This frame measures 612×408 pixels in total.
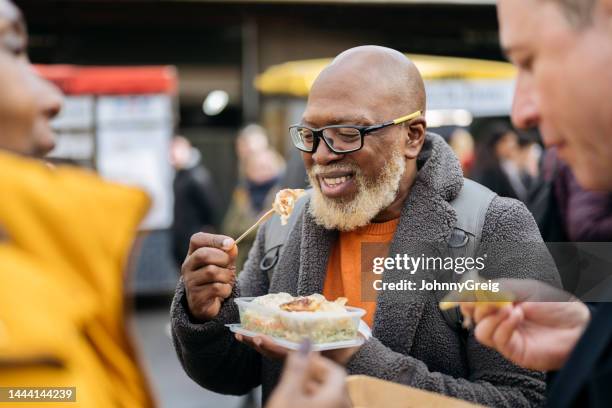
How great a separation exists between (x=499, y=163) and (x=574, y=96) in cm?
540

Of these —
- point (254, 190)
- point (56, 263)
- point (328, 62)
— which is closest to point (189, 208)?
point (254, 190)

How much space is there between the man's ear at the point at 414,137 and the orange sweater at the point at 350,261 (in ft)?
0.73

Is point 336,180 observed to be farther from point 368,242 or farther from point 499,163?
point 499,163

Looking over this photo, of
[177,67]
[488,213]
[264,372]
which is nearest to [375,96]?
[488,213]

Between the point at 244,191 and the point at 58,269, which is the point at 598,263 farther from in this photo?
the point at 244,191

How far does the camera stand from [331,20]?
14133 mm

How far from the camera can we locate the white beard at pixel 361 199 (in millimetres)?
2545

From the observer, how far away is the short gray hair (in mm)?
1465

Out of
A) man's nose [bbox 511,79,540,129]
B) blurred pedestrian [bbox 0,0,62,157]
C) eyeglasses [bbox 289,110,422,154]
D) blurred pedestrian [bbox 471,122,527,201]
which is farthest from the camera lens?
blurred pedestrian [bbox 471,122,527,201]

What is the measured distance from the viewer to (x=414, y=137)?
2.64 m

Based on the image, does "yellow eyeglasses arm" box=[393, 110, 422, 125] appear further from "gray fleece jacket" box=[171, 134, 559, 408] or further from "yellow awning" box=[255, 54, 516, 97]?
"yellow awning" box=[255, 54, 516, 97]

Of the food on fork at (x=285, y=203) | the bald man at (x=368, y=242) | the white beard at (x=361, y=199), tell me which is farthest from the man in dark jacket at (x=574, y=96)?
the food on fork at (x=285, y=203)

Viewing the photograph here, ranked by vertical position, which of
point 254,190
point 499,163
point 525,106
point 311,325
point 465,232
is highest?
point 525,106

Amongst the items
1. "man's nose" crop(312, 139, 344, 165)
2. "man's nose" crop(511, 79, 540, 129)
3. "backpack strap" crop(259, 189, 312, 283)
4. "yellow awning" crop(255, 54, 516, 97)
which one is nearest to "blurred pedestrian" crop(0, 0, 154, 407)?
"man's nose" crop(511, 79, 540, 129)
